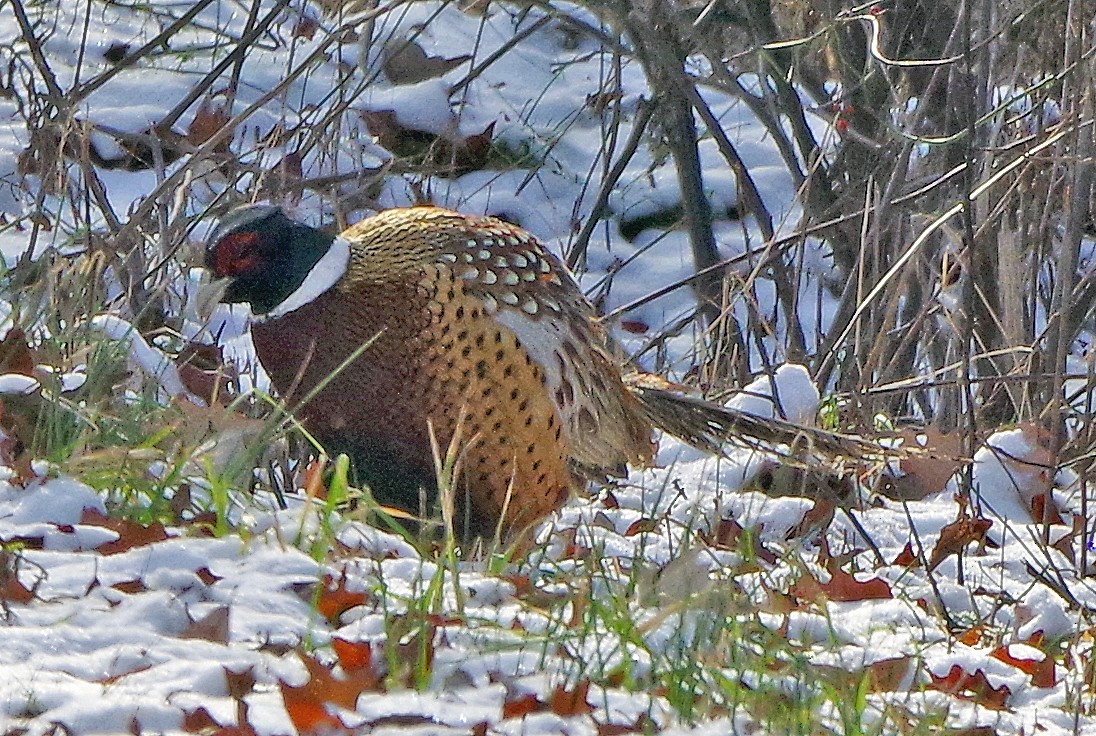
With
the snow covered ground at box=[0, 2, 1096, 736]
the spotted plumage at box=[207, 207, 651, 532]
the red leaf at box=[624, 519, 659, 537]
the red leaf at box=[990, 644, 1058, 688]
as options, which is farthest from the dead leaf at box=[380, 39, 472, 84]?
the red leaf at box=[990, 644, 1058, 688]

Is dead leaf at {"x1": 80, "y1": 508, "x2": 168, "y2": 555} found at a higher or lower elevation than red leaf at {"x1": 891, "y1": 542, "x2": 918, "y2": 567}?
higher

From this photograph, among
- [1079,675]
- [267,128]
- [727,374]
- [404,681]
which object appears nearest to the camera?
[404,681]

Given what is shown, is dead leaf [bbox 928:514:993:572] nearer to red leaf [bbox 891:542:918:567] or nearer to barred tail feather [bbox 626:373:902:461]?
red leaf [bbox 891:542:918:567]

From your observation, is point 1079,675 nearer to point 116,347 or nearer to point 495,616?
point 495,616

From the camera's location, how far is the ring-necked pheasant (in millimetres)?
4031

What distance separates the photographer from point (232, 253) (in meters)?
4.24

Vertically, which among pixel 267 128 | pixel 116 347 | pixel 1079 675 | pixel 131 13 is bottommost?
pixel 1079 675

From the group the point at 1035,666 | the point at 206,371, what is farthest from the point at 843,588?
the point at 206,371

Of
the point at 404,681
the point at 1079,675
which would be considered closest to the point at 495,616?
the point at 404,681

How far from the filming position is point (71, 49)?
8.35 meters

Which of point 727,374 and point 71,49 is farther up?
point 71,49

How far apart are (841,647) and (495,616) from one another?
61cm

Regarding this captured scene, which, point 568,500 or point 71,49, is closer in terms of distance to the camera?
point 568,500

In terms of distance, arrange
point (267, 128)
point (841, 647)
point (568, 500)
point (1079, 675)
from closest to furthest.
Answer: point (841, 647), point (1079, 675), point (568, 500), point (267, 128)
